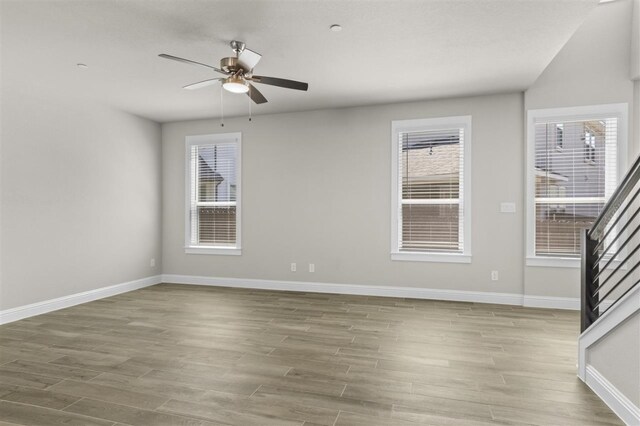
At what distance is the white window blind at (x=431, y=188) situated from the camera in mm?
5043

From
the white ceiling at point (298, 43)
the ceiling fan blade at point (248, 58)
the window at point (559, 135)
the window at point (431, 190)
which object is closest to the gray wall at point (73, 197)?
the white ceiling at point (298, 43)

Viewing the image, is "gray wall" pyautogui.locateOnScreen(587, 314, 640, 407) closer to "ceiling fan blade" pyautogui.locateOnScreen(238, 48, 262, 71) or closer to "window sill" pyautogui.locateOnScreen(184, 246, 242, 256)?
"ceiling fan blade" pyautogui.locateOnScreen(238, 48, 262, 71)

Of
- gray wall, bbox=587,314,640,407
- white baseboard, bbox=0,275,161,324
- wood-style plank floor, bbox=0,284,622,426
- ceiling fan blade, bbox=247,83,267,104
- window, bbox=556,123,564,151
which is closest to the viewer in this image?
gray wall, bbox=587,314,640,407

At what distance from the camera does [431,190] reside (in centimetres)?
515

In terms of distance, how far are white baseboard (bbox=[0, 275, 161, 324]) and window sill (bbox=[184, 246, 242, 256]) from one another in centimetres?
76

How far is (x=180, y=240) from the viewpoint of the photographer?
248 inches

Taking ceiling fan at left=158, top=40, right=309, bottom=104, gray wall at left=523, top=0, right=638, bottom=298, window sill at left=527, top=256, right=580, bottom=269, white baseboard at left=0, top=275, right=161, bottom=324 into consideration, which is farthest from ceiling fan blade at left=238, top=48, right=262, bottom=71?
window sill at left=527, top=256, right=580, bottom=269

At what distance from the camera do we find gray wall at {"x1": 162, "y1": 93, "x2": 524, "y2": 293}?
4852 mm

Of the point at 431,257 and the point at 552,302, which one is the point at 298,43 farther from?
the point at 552,302

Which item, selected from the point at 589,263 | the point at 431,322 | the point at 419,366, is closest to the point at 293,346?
the point at 419,366

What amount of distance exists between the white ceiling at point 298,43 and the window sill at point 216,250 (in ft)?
7.99

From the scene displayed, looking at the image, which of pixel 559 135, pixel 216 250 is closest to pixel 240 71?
pixel 216 250

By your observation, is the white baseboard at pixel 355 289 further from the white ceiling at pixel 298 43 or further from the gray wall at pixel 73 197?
the white ceiling at pixel 298 43

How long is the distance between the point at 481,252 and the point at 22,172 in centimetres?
567
